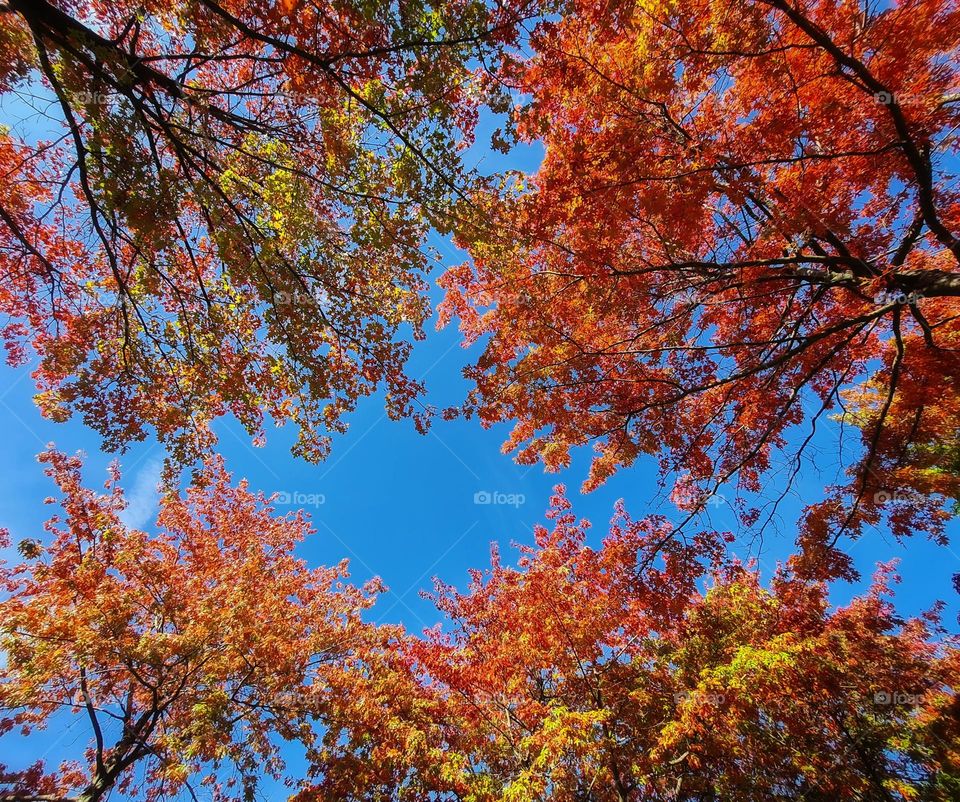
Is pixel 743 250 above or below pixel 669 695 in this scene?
above

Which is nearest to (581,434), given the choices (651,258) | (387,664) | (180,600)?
(651,258)

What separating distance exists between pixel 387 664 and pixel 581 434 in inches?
266

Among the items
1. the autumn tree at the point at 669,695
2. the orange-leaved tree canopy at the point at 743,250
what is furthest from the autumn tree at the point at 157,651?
the orange-leaved tree canopy at the point at 743,250

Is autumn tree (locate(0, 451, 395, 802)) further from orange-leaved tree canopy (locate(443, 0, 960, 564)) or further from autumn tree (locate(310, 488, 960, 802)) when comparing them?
orange-leaved tree canopy (locate(443, 0, 960, 564))

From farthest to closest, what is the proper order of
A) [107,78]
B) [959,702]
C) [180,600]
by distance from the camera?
[180,600] → [959,702] → [107,78]

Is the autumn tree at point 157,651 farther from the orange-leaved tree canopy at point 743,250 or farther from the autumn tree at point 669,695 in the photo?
the orange-leaved tree canopy at point 743,250

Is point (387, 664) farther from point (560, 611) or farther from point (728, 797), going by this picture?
point (728, 797)

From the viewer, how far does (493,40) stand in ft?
13.6

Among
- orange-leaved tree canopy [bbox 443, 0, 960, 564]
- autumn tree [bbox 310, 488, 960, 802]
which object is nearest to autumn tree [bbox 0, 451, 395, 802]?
autumn tree [bbox 310, 488, 960, 802]

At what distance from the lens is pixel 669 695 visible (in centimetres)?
804

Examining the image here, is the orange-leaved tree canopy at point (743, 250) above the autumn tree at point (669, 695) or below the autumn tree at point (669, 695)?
above

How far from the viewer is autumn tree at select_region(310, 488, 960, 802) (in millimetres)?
6691

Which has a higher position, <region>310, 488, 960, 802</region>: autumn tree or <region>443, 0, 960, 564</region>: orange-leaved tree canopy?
<region>443, 0, 960, 564</region>: orange-leaved tree canopy

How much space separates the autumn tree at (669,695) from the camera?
6.69 m
